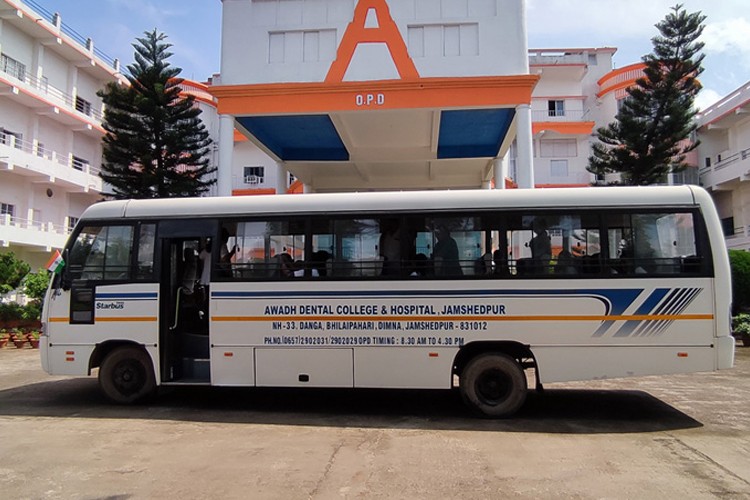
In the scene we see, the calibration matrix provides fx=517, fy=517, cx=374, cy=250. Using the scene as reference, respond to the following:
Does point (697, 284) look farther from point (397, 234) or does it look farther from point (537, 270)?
point (397, 234)

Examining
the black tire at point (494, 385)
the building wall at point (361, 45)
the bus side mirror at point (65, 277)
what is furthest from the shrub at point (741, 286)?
the bus side mirror at point (65, 277)

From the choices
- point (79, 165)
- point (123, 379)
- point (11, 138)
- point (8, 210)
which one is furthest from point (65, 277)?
point (79, 165)

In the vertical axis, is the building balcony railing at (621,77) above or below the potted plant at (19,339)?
above

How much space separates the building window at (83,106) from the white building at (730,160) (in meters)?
33.4

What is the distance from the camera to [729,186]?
26.5m

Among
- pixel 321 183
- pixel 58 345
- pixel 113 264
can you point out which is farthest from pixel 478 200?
pixel 321 183

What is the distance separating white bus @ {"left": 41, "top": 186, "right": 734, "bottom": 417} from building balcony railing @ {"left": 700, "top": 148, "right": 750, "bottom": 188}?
22675 mm

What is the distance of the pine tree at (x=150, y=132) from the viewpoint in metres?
21.6

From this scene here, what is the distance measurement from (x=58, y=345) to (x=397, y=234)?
4.94 meters

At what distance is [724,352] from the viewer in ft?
20.6

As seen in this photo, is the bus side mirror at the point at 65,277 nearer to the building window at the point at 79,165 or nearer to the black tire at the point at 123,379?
the black tire at the point at 123,379

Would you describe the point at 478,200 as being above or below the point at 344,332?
above

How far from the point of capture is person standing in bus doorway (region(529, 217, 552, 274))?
261 inches

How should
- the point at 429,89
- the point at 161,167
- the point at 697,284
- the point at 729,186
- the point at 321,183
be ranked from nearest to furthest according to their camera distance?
the point at 697,284 → the point at 429,89 → the point at 321,183 → the point at 161,167 → the point at 729,186
